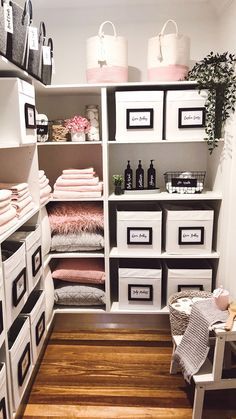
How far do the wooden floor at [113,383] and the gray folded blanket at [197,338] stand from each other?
0.25m

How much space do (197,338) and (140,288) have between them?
74cm

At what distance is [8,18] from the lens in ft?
4.73

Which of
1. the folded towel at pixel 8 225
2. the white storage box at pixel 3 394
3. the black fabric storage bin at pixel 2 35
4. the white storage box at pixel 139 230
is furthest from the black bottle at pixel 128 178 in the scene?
the white storage box at pixel 3 394

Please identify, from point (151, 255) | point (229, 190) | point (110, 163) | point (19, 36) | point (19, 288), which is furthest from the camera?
point (110, 163)

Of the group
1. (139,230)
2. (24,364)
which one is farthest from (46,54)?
(24,364)

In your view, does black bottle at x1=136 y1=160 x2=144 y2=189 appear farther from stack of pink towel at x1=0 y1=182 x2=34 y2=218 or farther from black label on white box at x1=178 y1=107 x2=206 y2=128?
stack of pink towel at x1=0 y1=182 x2=34 y2=218

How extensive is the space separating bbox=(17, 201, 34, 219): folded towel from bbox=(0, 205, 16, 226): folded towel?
0.32ft

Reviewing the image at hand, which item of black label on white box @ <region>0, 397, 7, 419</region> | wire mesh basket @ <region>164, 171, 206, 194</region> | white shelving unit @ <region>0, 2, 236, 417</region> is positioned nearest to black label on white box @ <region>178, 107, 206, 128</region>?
white shelving unit @ <region>0, 2, 236, 417</region>

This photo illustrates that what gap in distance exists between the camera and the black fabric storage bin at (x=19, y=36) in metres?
1.54

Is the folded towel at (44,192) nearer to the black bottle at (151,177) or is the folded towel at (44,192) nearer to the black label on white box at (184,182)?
the black bottle at (151,177)

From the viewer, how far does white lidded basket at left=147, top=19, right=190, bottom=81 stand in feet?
7.06

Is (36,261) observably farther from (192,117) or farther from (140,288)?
(192,117)

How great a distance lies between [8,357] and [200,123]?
1760 mm

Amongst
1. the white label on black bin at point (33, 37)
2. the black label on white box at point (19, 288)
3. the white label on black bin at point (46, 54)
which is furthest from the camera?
the white label on black bin at point (46, 54)
